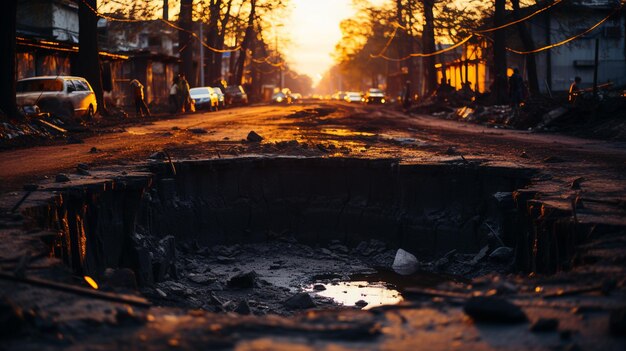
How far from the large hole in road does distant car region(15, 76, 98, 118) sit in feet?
35.3

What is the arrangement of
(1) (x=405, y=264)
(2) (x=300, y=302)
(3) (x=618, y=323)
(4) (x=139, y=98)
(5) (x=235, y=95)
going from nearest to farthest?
(3) (x=618, y=323), (2) (x=300, y=302), (1) (x=405, y=264), (4) (x=139, y=98), (5) (x=235, y=95)

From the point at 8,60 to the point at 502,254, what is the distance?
12.1 m

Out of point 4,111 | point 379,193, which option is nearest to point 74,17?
point 4,111

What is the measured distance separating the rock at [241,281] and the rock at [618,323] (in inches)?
216

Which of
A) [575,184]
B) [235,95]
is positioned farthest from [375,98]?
[575,184]

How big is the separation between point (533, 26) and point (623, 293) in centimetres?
3818

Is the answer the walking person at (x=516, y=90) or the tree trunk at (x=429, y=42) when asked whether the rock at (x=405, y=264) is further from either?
the tree trunk at (x=429, y=42)

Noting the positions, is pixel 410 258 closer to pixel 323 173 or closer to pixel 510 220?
pixel 510 220

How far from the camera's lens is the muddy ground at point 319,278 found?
153 inches

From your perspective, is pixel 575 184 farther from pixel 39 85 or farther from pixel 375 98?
pixel 375 98

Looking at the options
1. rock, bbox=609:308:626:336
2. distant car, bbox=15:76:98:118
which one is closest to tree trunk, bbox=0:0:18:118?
distant car, bbox=15:76:98:118

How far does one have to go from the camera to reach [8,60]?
54.9 feet

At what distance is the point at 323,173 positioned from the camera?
40.9ft

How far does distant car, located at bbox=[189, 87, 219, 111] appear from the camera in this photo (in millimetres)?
37656
